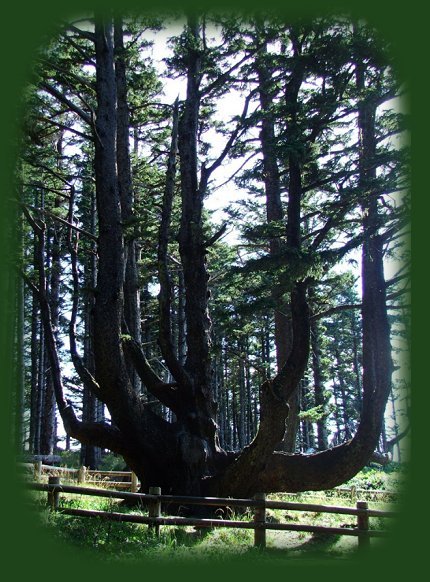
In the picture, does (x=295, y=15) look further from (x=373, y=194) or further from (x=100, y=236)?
(x=100, y=236)

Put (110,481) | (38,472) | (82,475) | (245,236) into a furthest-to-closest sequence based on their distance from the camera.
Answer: (110,481), (82,475), (38,472), (245,236)

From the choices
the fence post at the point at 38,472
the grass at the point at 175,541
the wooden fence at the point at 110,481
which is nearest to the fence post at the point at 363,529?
the grass at the point at 175,541

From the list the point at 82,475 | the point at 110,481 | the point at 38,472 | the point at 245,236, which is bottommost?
the point at 110,481

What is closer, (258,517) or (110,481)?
(258,517)

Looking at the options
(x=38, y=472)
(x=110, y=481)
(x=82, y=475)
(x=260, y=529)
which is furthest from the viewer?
(x=110, y=481)

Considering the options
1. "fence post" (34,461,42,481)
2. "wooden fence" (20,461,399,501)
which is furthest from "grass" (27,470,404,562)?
"wooden fence" (20,461,399,501)

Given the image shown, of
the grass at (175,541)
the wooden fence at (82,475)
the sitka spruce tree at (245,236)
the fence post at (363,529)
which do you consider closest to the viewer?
the grass at (175,541)

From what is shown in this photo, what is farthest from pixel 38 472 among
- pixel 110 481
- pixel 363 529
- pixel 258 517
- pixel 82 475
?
pixel 363 529

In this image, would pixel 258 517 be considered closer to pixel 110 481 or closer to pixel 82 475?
pixel 82 475

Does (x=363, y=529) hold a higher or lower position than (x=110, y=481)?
higher

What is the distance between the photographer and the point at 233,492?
10.8 metres

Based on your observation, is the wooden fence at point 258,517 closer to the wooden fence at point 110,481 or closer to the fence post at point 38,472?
the fence post at point 38,472

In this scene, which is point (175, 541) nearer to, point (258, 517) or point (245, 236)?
point (258, 517)

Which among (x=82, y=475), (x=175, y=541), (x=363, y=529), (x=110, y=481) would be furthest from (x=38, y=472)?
(x=363, y=529)
